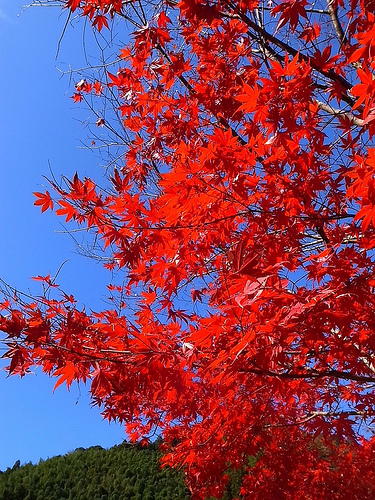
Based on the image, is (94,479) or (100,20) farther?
(94,479)

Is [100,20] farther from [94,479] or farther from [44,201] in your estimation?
[94,479]

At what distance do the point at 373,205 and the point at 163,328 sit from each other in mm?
2241

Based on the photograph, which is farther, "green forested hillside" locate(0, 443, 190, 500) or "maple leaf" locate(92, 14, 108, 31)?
"green forested hillside" locate(0, 443, 190, 500)

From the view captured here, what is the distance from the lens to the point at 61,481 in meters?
8.91

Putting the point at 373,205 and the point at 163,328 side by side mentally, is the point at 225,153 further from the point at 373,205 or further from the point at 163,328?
the point at 163,328

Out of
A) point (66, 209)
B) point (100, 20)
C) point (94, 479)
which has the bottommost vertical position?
point (94, 479)

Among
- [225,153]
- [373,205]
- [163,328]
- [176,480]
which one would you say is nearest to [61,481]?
[176,480]

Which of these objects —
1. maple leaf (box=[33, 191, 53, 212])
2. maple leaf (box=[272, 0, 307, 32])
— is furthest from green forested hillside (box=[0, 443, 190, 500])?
maple leaf (box=[272, 0, 307, 32])

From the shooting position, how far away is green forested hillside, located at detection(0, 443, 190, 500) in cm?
838

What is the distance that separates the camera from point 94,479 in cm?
930

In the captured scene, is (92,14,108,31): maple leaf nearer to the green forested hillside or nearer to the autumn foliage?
the autumn foliage

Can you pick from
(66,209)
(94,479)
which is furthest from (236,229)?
(94,479)

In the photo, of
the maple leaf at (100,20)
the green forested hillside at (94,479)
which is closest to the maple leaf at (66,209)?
the maple leaf at (100,20)

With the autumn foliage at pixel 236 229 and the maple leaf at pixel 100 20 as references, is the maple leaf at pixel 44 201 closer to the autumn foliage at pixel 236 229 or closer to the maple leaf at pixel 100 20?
the autumn foliage at pixel 236 229
